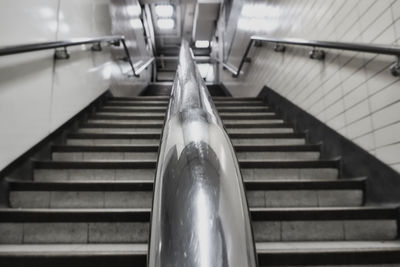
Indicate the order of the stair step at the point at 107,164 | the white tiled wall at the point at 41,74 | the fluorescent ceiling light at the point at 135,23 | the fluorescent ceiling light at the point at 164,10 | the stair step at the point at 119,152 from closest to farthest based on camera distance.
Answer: the white tiled wall at the point at 41,74
the stair step at the point at 107,164
the stair step at the point at 119,152
the fluorescent ceiling light at the point at 135,23
the fluorescent ceiling light at the point at 164,10

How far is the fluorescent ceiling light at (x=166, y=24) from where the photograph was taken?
10.5m

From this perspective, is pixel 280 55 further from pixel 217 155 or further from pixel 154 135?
pixel 217 155

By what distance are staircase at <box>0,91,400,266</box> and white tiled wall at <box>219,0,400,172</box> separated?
0.96 ft

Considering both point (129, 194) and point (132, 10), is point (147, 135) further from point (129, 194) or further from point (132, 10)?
point (132, 10)

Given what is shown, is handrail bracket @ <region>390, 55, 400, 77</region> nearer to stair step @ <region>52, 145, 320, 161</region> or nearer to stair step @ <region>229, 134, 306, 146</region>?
stair step @ <region>52, 145, 320, 161</region>

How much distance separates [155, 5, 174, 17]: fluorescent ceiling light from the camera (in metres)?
9.46

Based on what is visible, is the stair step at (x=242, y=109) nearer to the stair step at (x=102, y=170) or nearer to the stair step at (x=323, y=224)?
the stair step at (x=102, y=170)

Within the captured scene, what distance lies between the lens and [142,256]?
48.4 inches

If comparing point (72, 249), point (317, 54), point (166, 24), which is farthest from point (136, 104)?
point (166, 24)

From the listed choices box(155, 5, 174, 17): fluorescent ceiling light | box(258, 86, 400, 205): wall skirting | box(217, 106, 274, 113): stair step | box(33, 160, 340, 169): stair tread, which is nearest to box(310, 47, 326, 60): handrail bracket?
box(258, 86, 400, 205): wall skirting

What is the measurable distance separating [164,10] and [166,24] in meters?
1.08

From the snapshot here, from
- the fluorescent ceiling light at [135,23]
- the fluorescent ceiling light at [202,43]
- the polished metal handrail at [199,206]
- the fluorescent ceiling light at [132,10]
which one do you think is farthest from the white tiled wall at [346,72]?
the fluorescent ceiling light at [202,43]

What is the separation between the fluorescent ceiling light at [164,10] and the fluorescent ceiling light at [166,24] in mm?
412

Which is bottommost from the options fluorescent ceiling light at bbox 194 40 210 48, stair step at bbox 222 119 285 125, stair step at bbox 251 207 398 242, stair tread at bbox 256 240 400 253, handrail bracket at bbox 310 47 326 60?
stair tread at bbox 256 240 400 253
